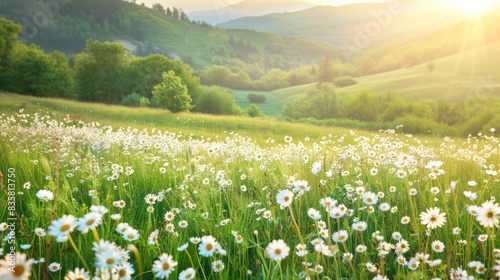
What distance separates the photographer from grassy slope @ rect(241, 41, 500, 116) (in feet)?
242

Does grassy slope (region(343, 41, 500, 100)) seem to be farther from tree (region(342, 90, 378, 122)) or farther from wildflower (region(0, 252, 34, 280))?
A: wildflower (region(0, 252, 34, 280))

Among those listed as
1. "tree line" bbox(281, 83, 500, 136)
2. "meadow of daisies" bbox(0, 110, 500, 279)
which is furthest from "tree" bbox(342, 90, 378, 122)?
"meadow of daisies" bbox(0, 110, 500, 279)

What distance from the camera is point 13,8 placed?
199 metres

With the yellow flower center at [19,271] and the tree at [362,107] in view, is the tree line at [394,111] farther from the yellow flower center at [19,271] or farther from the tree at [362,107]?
the yellow flower center at [19,271]

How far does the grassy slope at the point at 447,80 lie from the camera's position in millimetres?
73812

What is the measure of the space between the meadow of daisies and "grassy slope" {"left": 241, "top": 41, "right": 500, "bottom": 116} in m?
67.9

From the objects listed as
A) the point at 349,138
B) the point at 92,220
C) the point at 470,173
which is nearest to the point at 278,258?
the point at 92,220

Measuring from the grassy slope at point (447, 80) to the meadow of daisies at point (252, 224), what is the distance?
67.9m

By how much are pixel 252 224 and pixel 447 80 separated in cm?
9458

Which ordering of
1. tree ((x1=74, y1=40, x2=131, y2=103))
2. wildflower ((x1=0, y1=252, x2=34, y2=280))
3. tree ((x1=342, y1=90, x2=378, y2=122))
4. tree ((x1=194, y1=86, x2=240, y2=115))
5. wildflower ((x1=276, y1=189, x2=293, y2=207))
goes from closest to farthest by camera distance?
wildflower ((x1=0, y1=252, x2=34, y2=280)) → wildflower ((x1=276, y1=189, x2=293, y2=207)) → tree ((x1=194, y1=86, x2=240, y2=115)) → tree ((x1=74, y1=40, x2=131, y2=103)) → tree ((x1=342, y1=90, x2=378, y2=122))

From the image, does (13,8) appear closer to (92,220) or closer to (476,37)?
(476,37)

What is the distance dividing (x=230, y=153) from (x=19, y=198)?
11.5 feet

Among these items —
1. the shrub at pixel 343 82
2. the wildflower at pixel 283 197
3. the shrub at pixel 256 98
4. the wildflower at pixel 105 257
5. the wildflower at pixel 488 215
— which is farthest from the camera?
the shrub at pixel 256 98

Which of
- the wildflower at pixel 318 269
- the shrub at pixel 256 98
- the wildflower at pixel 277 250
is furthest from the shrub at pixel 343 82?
the wildflower at pixel 277 250
